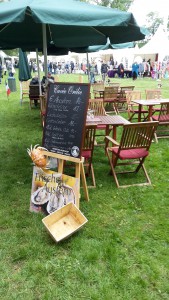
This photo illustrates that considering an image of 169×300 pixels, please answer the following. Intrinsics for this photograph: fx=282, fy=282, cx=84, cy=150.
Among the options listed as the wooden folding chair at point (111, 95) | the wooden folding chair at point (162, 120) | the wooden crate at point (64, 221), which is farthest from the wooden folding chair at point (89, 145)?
the wooden folding chair at point (111, 95)

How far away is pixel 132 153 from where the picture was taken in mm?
4430

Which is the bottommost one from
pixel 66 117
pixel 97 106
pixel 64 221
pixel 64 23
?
pixel 64 221

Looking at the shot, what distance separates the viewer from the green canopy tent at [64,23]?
122 inches

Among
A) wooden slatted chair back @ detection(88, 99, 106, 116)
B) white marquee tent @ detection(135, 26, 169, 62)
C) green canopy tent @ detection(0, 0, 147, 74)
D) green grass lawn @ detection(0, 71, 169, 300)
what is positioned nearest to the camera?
green grass lawn @ detection(0, 71, 169, 300)

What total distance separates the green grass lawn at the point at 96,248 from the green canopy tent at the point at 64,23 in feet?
7.58

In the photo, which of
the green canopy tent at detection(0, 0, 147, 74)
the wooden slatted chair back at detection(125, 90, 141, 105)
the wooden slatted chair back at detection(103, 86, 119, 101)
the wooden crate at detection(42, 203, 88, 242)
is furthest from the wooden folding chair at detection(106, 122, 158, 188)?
the wooden slatted chair back at detection(103, 86, 119, 101)

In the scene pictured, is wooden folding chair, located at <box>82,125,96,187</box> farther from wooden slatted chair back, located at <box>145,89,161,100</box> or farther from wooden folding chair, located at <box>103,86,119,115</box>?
wooden folding chair, located at <box>103,86,119,115</box>

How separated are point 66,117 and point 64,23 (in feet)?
3.63

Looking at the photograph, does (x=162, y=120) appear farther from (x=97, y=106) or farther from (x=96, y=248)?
(x=96, y=248)

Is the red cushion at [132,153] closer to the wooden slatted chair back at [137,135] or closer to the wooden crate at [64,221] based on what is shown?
the wooden slatted chair back at [137,135]

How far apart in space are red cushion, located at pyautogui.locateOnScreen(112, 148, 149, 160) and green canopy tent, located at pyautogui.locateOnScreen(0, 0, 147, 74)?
1833 millimetres

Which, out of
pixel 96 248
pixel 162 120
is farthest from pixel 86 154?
pixel 162 120

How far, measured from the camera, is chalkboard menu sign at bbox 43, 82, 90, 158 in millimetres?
3535

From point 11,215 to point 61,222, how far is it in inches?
28.7
